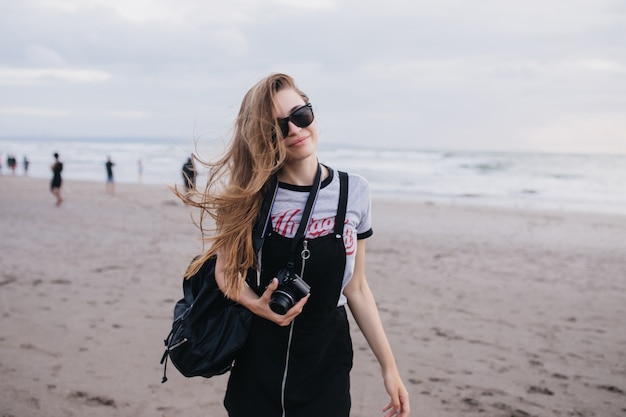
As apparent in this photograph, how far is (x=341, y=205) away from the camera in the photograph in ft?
6.03

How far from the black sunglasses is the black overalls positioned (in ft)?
0.75

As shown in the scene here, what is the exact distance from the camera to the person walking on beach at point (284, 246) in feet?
5.82

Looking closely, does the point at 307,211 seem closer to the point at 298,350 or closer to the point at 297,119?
the point at 297,119

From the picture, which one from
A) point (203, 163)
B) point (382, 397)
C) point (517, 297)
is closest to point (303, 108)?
point (203, 163)

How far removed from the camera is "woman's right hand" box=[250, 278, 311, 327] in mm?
1658

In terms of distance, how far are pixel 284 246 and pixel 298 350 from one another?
1.21 ft

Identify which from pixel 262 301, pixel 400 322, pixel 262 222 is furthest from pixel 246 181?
pixel 400 322

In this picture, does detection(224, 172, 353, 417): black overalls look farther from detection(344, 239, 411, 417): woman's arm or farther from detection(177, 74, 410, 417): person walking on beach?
detection(344, 239, 411, 417): woman's arm

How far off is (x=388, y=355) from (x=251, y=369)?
0.52 metres

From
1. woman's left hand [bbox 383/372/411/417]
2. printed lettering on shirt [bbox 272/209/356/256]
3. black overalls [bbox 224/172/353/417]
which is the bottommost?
woman's left hand [bbox 383/372/411/417]

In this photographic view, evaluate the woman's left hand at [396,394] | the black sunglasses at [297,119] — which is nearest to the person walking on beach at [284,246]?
the black sunglasses at [297,119]

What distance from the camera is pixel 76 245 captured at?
10.1 meters

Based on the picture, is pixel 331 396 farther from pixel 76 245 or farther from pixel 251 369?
pixel 76 245

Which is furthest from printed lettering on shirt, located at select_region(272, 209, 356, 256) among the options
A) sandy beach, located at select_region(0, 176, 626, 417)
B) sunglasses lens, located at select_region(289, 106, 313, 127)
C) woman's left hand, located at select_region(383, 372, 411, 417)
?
sandy beach, located at select_region(0, 176, 626, 417)
